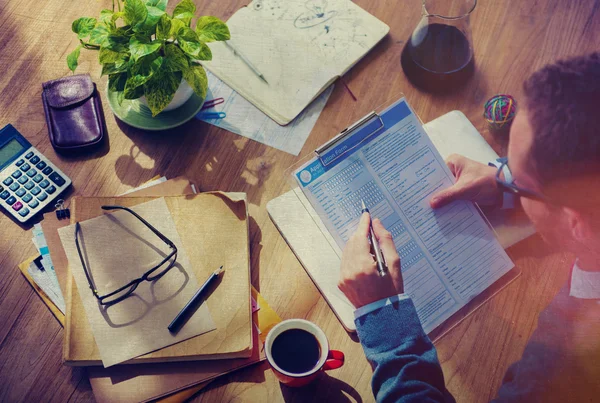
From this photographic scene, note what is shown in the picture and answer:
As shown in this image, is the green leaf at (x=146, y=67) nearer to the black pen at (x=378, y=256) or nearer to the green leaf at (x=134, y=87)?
the green leaf at (x=134, y=87)

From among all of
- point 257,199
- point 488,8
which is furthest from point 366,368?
point 488,8

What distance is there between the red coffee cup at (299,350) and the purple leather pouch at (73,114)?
517 mm

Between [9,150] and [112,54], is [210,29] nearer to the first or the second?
[112,54]

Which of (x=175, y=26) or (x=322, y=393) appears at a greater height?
(x=175, y=26)

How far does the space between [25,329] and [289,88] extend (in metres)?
0.67

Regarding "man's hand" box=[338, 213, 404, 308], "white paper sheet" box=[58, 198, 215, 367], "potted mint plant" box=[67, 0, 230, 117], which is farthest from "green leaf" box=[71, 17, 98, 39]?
"man's hand" box=[338, 213, 404, 308]

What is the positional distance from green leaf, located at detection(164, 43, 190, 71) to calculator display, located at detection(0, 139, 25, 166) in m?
0.36

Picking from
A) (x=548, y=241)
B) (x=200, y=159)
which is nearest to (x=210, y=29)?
(x=200, y=159)

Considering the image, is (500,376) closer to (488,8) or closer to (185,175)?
(185,175)

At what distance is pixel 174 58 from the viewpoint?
819mm

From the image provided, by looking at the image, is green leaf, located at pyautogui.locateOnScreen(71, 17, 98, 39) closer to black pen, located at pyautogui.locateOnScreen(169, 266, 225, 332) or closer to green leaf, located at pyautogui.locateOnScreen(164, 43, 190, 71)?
green leaf, located at pyautogui.locateOnScreen(164, 43, 190, 71)

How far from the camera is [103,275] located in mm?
833

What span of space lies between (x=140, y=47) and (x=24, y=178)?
0.36m

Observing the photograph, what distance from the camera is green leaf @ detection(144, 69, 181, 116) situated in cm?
82
